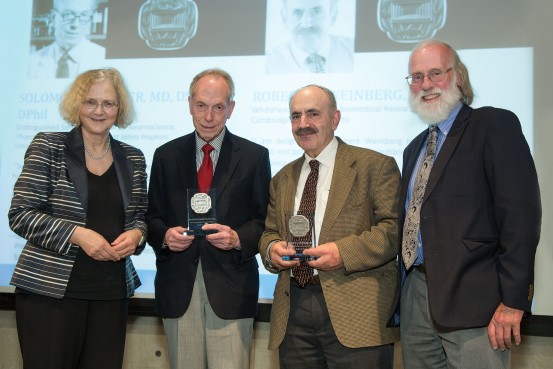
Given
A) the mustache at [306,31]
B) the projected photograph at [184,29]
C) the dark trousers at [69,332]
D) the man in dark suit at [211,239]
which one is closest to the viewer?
the dark trousers at [69,332]

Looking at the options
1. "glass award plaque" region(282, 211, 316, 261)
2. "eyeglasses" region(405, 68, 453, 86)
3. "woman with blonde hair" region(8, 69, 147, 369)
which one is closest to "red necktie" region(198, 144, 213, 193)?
"woman with blonde hair" region(8, 69, 147, 369)

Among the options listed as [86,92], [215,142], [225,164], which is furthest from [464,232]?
[86,92]

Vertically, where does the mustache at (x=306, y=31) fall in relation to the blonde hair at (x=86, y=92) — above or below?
above

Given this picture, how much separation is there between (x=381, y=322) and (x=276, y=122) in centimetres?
199

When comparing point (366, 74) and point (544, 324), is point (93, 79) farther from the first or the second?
point (544, 324)

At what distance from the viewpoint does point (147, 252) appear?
4.22 m

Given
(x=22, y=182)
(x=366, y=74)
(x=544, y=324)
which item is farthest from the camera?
(x=366, y=74)

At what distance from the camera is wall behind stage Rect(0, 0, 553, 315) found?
379 cm

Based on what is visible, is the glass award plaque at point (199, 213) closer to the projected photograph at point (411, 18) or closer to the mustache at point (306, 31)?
the mustache at point (306, 31)

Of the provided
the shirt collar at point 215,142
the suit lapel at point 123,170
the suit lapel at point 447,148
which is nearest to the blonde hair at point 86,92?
the suit lapel at point 123,170

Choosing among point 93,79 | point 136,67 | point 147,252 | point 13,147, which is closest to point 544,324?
point 147,252

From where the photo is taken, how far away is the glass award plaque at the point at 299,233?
2.51 meters

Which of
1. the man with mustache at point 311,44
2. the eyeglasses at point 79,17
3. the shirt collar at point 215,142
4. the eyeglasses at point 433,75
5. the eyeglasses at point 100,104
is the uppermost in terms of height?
the eyeglasses at point 79,17

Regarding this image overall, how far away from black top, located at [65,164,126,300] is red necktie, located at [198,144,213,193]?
0.43 metres
